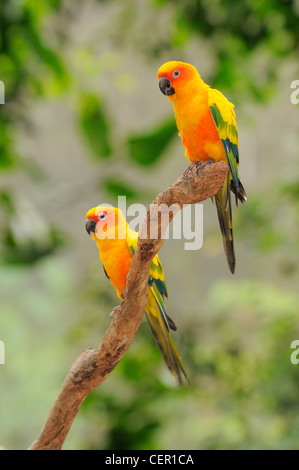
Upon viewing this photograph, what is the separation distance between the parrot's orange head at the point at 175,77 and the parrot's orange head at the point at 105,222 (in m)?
0.19

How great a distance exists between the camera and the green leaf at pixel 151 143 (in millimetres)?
1076

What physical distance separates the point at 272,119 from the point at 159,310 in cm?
372

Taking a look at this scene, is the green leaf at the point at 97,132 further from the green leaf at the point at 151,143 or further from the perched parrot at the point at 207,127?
the perched parrot at the point at 207,127

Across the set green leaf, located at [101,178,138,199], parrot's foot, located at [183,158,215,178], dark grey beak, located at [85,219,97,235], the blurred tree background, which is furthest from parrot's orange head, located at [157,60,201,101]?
green leaf, located at [101,178,138,199]

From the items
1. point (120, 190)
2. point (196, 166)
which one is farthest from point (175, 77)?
Result: point (120, 190)

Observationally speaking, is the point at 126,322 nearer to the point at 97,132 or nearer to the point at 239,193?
the point at 239,193

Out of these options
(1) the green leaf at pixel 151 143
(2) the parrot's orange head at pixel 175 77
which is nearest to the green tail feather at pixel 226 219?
(2) the parrot's orange head at pixel 175 77

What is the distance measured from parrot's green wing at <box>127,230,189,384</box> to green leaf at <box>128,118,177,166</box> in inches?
12.3

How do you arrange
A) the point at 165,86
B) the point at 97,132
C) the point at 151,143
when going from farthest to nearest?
the point at 97,132
the point at 151,143
the point at 165,86

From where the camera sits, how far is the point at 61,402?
1.04 m

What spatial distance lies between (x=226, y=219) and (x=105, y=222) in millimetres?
184

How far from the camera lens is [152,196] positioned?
1612mm

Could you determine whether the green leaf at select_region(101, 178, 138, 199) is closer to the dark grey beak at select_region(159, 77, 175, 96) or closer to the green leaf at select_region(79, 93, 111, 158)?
the green leaf at select_region(79, 93, 111, 158)
